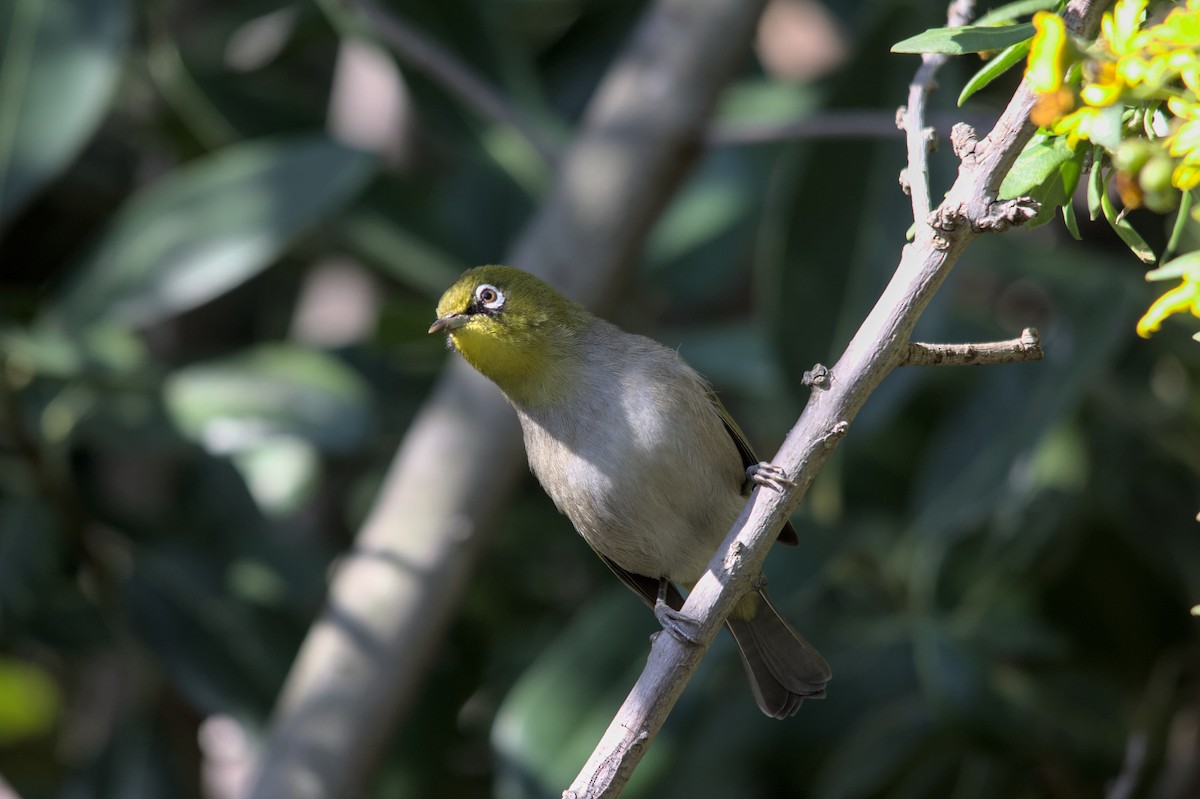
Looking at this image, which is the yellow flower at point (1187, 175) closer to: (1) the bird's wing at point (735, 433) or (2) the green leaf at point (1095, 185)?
(2) the green leaf at point (1095, 185)

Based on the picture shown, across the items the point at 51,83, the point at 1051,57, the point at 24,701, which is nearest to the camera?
the point at 1051,57

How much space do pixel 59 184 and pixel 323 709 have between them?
3.16m

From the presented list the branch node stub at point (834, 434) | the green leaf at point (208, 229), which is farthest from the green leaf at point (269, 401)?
the branch node stub at point (834, 434)

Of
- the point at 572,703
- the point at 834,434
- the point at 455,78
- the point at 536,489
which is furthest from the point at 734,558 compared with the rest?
the point at 536,489

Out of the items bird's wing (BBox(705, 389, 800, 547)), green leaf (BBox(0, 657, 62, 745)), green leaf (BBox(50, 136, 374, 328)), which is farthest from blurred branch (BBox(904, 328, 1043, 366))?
green leaf (BBox(0, 657, 62, 745))

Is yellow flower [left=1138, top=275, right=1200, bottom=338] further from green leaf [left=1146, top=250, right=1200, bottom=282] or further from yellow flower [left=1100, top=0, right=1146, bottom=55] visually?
yellow flower [left=1100, top=0, right=1146, bottom=55]

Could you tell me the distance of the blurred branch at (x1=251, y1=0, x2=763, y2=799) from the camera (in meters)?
3.73

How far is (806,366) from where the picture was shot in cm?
401

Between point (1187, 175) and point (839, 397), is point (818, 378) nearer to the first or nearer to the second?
point (839, 397)

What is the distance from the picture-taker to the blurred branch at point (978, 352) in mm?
2020

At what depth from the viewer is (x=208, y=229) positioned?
4445 mm

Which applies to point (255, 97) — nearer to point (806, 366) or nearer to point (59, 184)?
point (59, 184)

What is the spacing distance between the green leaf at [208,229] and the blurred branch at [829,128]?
47.9 inches

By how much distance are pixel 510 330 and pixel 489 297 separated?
3.7 inches
